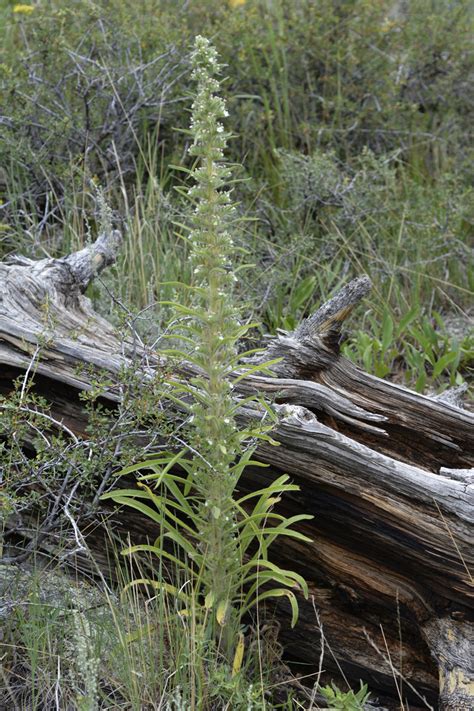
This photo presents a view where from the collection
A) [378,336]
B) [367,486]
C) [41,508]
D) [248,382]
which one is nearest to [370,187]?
[378,336]

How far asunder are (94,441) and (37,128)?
370 cm

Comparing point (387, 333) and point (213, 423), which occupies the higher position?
point (213, 423)

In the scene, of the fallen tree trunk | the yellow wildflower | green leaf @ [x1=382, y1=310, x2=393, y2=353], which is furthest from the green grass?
the fallen tree trunk

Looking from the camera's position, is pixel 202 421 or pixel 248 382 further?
pixel 248 382

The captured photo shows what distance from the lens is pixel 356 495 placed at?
10.2 ft

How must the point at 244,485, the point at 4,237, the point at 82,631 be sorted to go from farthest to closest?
the point at 4,237
the point at 244,485
the point at 82,631

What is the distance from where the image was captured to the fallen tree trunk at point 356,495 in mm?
3045

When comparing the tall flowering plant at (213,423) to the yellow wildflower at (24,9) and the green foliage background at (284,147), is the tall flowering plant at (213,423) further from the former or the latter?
the yellow wildflower at (24,9)

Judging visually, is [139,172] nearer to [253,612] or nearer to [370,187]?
[370,187]

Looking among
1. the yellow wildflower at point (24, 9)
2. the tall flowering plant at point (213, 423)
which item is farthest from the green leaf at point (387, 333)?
the yellow wildflower at point (24, 9)

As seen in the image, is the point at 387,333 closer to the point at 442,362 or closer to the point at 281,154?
the point at 442,362

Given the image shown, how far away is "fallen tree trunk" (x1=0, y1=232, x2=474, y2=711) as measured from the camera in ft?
9.99

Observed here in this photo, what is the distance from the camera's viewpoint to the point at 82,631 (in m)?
2.68

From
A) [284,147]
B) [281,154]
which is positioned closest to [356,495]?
[281,154]
